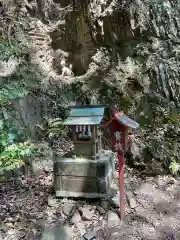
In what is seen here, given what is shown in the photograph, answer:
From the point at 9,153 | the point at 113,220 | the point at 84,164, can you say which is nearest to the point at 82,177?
the point at 84,164

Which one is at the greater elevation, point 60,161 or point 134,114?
point 134,114

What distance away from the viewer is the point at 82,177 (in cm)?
549

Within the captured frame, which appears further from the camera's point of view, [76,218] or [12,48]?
[12,48]

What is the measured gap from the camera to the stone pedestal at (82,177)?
5.38 metres

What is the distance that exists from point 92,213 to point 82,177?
2.39 feet

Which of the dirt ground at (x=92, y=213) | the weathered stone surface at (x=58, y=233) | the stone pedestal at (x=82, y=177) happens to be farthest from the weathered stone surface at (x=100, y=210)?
the weathered stone surface at (x=58, y=233)

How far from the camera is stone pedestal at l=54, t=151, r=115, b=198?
5.38m

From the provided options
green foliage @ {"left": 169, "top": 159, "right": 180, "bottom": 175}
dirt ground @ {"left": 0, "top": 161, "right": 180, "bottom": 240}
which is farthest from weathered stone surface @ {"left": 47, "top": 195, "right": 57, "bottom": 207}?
green foliage @ {"left": 169, "top": 159, "right": 180, "bottom": 175}

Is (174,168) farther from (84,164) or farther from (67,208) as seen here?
(67,208)

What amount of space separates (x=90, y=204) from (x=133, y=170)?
1.96 metres

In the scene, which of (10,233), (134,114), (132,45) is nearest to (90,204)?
(10,233)

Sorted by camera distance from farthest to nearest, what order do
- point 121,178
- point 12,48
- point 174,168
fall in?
1. point 12,48
2. point 174,168
3. point 121,178

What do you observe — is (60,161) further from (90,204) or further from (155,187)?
(155,187)

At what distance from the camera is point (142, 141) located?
716cm
